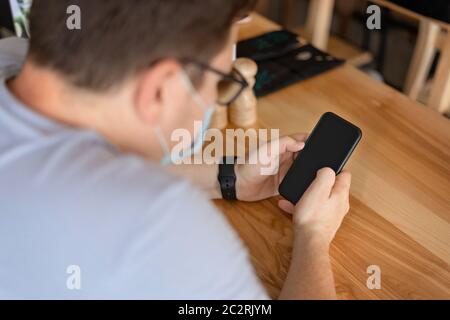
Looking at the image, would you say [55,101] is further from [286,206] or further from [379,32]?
[379,32]

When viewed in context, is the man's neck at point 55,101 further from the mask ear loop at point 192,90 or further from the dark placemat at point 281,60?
the dark placemat at point 281,60

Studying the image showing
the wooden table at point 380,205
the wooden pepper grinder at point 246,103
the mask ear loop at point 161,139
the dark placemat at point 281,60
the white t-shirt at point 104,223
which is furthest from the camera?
the dark placemat at point 281,60

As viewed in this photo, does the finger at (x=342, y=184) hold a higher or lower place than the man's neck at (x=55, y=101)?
lower

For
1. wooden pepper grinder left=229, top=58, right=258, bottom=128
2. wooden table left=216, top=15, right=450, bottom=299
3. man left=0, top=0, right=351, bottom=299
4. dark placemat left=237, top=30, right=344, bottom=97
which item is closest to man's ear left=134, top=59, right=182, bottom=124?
man left=0, top=0, right=351, bottom=299

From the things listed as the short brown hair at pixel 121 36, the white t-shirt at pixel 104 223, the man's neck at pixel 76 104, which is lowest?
the white t-shirt at pixel 104 223

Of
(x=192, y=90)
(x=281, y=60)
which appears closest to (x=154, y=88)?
(x=192, y=90)

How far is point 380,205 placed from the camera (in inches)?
35.3

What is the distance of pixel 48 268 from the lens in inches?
23.1

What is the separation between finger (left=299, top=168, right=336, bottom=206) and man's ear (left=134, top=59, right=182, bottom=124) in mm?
336

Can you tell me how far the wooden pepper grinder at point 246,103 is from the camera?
3.42 ft

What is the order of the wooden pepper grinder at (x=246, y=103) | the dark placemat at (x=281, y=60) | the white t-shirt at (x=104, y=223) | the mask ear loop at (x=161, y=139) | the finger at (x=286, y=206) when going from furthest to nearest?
1. the dark placemat at (x=281, y=60)
2. the wooden pepper grinder at (x=246, y=103)
3. the finger at (x=286, y=206)
4. the mask ear loop at (x=161, y=139)
5. the white t-shirt at (x=104, y=223)

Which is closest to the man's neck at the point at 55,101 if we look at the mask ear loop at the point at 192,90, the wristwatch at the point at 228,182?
the mask ear loop at the point at 192,90

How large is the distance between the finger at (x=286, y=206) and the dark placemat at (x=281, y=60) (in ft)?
1.22
